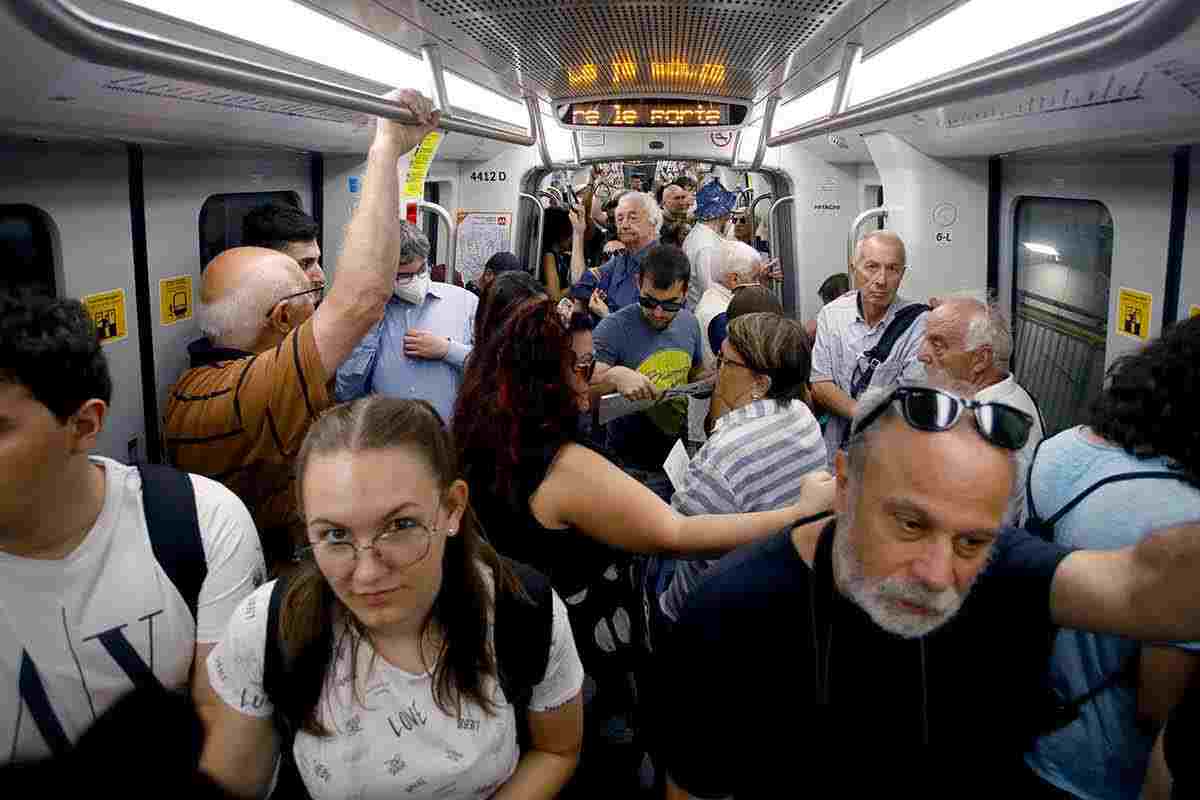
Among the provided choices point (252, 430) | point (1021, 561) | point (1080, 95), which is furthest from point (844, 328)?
point (252, 430)

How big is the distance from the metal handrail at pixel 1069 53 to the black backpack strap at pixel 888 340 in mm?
1913

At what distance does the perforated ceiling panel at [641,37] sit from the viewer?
2.00m

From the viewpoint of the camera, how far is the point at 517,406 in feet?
6.97

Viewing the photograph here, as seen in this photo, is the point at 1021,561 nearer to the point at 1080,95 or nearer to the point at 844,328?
the point at 1080,95

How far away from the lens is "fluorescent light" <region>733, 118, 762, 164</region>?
6309mm

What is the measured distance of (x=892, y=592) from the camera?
1388 mm

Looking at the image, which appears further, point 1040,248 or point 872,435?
point 1040,248

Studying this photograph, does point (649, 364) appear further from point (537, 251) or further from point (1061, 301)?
point (537, 251)

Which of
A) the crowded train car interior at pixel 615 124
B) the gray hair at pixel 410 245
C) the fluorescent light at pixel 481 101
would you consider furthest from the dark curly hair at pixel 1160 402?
the gray hair at pixel 410 245

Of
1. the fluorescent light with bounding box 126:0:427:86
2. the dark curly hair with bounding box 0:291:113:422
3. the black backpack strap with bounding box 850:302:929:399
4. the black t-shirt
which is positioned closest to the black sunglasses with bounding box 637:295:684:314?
the black backpack strap with bounding box 850:302:929:399

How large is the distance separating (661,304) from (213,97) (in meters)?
2.16

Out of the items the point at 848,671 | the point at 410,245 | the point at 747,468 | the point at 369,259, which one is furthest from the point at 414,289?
the point at 848,671

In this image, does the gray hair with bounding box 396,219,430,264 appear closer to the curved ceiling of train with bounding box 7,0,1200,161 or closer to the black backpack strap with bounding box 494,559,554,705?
the curved ceiling of train with bounding box 7,0,1200,161

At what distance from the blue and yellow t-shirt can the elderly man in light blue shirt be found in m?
0.80
